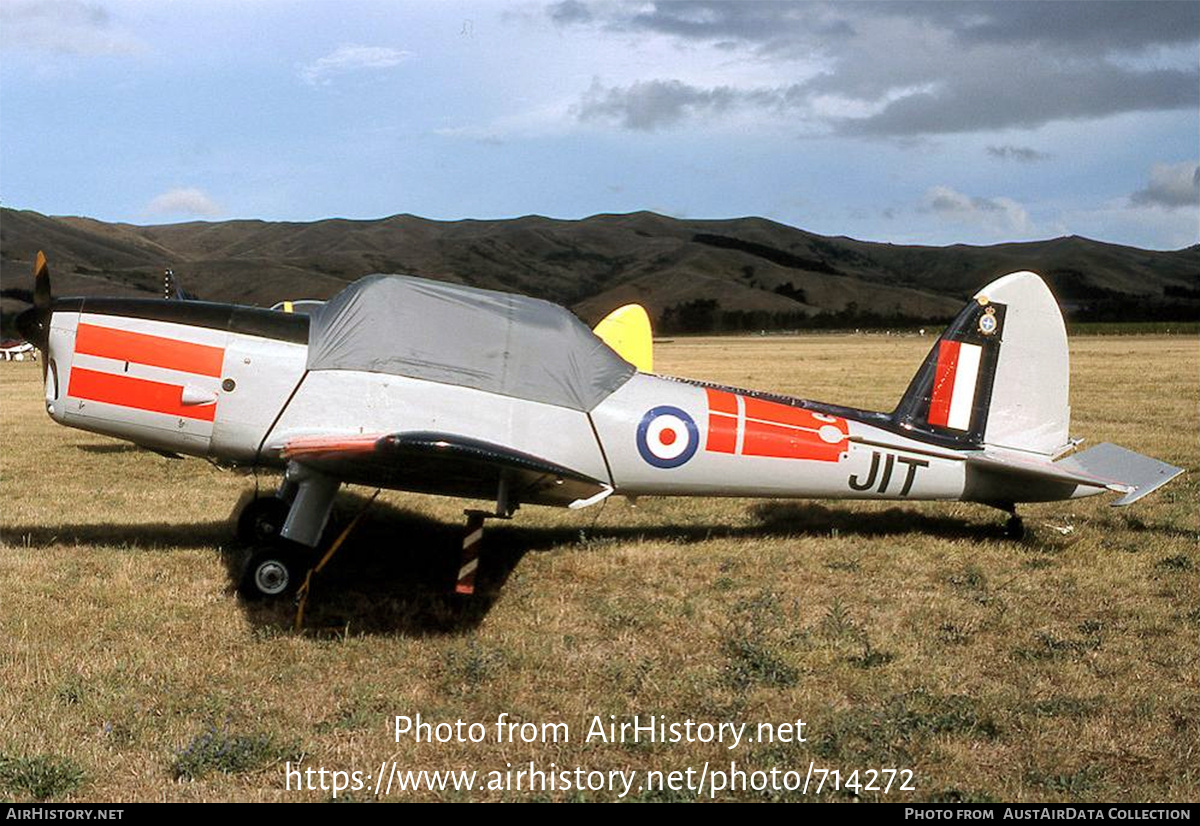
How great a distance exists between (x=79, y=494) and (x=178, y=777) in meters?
6.74

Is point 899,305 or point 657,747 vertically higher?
point 899,305

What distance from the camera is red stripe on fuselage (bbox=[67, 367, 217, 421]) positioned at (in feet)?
21.2

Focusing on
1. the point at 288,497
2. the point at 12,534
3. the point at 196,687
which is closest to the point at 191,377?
the point at 288,497

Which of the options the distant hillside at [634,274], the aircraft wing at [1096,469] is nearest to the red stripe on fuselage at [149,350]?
the aircraft wing at [1096,469]

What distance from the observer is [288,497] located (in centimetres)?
761

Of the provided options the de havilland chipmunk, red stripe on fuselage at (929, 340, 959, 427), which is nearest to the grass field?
the de havilland chipmunk

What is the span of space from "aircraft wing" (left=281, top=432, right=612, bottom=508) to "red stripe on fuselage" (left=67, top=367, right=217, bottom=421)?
0.79m

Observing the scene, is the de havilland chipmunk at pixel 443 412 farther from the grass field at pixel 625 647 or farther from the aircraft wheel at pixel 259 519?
the grass field at pixel 625 647

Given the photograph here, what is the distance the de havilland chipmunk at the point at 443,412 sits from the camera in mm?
6266

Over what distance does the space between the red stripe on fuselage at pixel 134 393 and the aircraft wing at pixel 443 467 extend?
793mm

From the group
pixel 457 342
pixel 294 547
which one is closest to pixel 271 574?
pixel 294 547

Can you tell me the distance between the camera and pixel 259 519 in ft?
25.3

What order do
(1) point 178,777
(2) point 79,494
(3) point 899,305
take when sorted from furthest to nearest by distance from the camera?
(3) point 899,305, (2) point 79,494, (1) point 178,777
